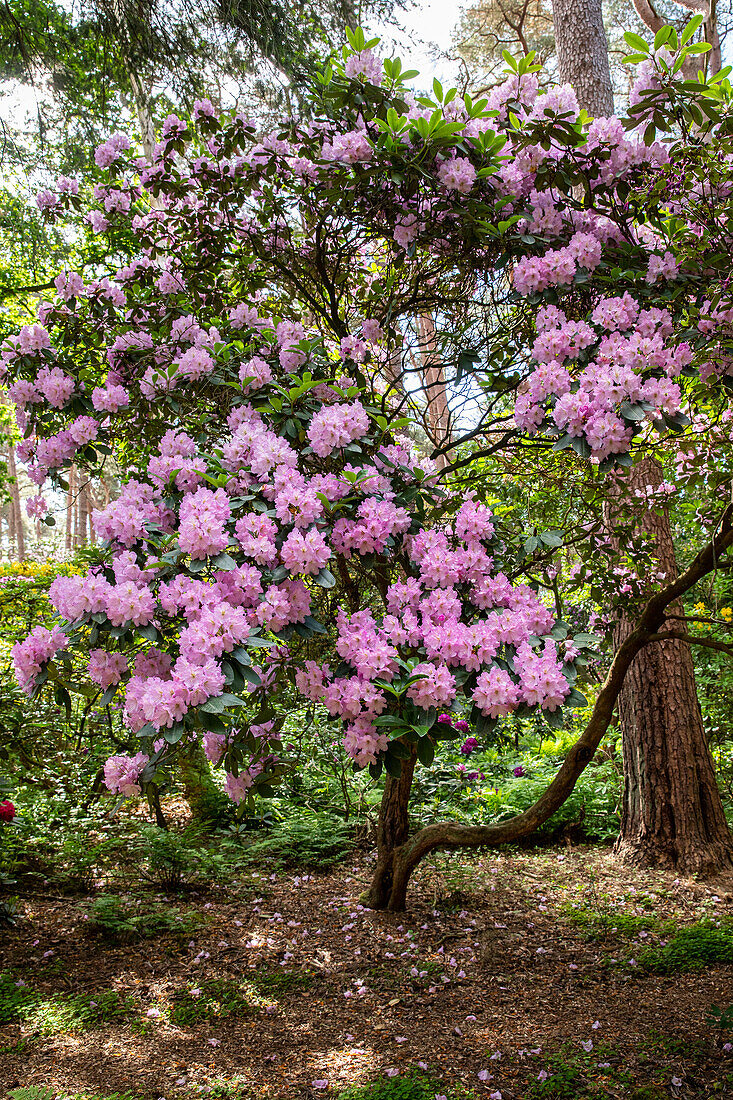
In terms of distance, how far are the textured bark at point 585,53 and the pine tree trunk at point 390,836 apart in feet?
14.2

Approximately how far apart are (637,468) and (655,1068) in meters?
2.88

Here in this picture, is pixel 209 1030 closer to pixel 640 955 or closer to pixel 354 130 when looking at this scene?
pixel 640 955

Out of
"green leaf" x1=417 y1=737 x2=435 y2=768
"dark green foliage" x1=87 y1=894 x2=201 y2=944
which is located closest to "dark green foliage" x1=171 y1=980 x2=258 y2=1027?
"dark green foliage" x1=87 y1=894 x2=201 y2=944

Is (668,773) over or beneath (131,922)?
over

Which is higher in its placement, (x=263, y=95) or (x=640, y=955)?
(x=263, y=95)

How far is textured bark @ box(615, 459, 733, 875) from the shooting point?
384 cm

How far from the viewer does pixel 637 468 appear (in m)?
4.18

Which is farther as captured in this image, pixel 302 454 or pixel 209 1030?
pixel 209 1030

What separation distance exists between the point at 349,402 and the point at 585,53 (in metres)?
4.22

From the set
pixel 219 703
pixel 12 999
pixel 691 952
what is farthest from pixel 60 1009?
pixel 691 952

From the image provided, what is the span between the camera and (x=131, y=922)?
10.9 ft

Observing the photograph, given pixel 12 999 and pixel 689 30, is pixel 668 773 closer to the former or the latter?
pixel 12 999

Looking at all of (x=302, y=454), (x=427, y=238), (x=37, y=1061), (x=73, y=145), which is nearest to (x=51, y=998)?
(x=37, y=1061)

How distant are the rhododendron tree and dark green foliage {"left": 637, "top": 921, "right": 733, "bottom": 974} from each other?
31.0 inches
